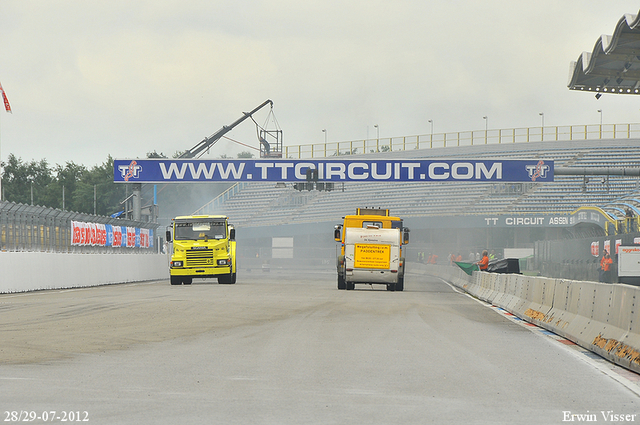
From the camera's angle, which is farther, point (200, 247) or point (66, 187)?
point (66, 187)

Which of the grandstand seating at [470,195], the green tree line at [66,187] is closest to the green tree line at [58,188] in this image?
the green tree line at [66,187]

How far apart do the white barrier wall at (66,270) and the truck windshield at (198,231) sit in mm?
3276

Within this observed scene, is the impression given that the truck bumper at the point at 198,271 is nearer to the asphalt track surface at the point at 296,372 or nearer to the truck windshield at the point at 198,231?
the truck windshield at the point at 198,231

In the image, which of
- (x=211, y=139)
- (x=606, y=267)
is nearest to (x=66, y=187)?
(x=211, y=139)

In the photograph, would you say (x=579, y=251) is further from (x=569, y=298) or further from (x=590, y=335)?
(x=590, y=335)

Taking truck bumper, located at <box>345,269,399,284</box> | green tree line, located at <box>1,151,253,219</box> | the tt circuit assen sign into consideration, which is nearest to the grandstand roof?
truck bumper, located at <box>345,269,399,284</box>

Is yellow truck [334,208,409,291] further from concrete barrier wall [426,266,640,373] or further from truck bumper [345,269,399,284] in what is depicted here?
concrete barrier wall [426,266,640,373]

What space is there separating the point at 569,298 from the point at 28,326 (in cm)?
867

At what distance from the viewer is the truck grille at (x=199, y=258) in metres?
33.2

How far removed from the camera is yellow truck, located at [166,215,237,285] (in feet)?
109

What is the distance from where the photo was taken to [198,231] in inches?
1314

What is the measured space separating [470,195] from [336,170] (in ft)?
95.6

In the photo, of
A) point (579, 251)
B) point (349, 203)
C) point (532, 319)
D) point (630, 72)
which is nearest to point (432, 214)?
point (349, 203)

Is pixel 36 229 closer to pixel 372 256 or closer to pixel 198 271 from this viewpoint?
pixel 198 271
